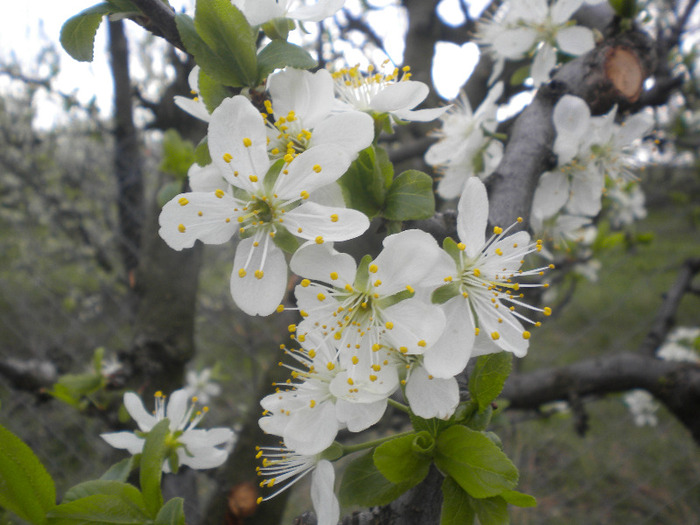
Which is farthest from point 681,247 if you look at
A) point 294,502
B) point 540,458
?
point 294,502

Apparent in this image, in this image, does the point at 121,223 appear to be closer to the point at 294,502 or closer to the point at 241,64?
the point at 294,502

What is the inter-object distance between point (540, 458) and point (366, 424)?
3442 millimetres

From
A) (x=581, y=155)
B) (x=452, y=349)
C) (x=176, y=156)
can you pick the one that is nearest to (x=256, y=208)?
(x=452, y=349)

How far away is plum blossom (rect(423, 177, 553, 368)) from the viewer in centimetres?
53

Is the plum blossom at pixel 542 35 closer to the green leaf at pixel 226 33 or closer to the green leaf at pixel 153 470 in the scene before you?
the green leaf at pixel 226 33

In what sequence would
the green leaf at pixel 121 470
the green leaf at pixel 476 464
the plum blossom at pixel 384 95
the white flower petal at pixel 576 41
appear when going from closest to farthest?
the green leaf at pixel 476 464 < the plum blossom at pixel 384 95 < the green leaf at pixel 121 470 < the white flower petal at pixel 576 41

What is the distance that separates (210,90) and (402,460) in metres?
0.47

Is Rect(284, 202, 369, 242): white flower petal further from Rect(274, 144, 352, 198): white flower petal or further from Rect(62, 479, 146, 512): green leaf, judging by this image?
Rect(62, 479, 146, 512): green leaf

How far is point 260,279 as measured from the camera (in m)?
0.57

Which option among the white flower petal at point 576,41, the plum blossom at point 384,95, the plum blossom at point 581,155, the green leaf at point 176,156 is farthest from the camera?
the green leaf at point 176,156

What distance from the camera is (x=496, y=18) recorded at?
4.17ft

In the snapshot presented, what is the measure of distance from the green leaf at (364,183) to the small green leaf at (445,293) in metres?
0.12

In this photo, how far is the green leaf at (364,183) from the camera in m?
0.56

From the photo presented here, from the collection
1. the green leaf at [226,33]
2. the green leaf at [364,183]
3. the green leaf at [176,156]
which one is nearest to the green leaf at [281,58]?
the green leaf at [226,33]
